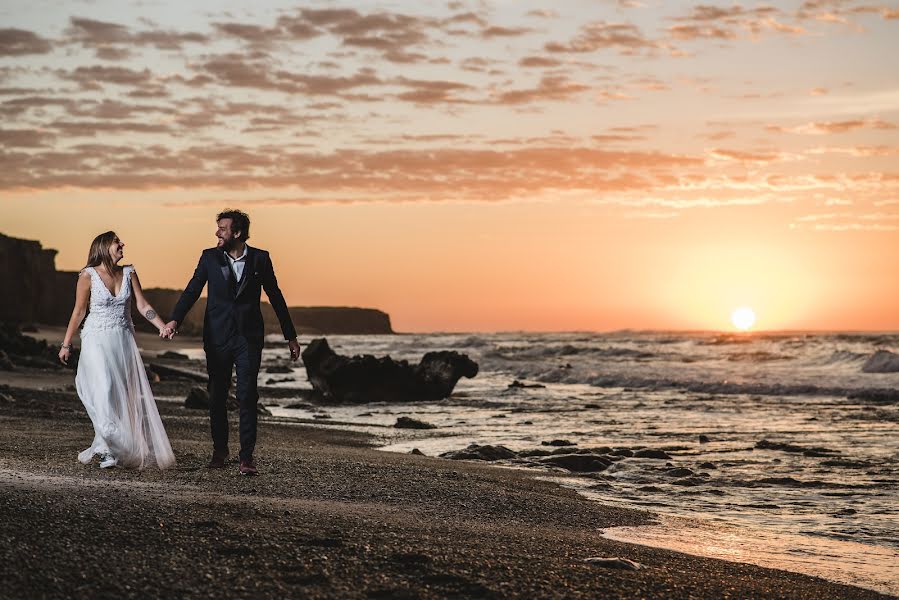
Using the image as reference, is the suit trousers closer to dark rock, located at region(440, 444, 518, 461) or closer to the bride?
the bride

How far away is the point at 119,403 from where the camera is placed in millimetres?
9398

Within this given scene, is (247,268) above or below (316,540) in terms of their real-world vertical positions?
above

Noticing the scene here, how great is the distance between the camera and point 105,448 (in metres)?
8.99

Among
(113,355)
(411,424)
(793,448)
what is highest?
(113,355)

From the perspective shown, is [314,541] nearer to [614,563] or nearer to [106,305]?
[614,563]

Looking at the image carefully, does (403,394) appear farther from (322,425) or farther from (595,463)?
(595,463)

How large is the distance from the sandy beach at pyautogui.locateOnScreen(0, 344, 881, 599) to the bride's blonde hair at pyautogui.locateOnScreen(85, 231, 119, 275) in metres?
1.80

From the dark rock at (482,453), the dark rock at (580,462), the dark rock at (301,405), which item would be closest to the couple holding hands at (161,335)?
the dark rock at (482,453)

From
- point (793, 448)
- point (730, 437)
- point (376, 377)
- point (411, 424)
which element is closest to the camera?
point (793, 448)

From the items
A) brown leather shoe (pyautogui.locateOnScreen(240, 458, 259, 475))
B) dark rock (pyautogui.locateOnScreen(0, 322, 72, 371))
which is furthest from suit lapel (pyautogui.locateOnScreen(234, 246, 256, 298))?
dark rock (pyautogui.locateOnScreen(0, 322, 72, 371))

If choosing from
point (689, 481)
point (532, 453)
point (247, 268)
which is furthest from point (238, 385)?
point (532, 453)

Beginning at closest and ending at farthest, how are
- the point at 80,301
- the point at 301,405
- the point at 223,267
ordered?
the point at 223,267 → the point at 80,301 → the point at 301,405

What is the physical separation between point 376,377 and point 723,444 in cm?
1128

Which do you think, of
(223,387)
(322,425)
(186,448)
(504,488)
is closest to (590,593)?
(504,488)
